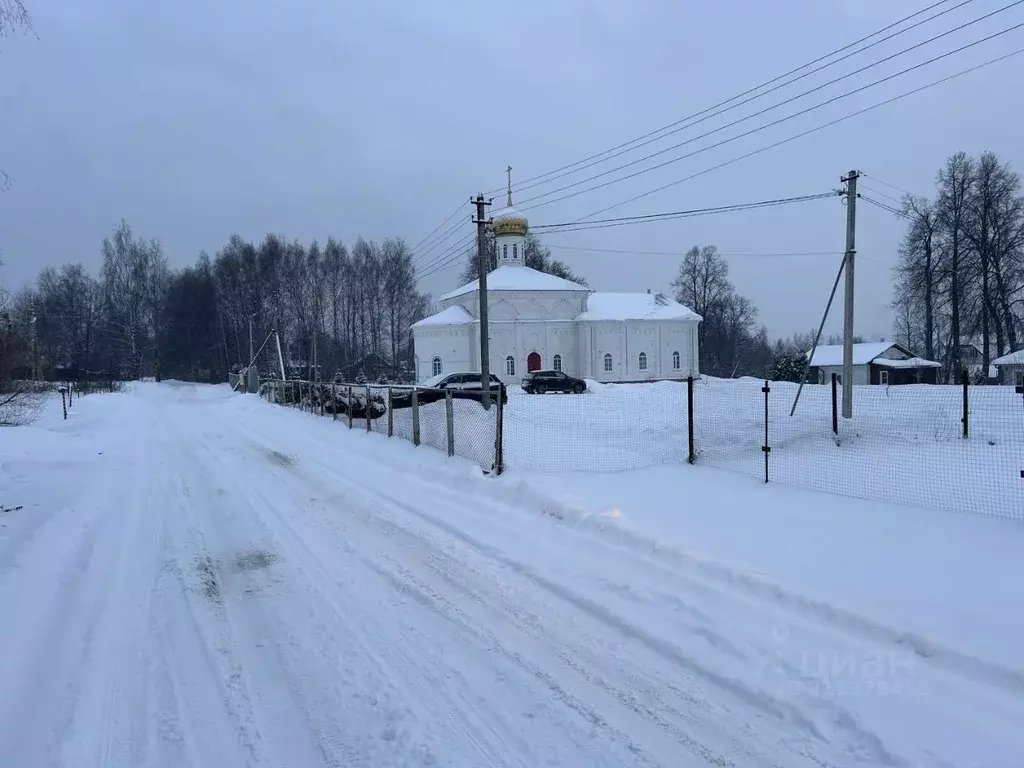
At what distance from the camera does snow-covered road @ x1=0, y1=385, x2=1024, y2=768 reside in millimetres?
3516

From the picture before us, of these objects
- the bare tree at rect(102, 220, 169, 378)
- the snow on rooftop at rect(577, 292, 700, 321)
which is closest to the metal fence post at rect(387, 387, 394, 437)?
the snow on rooftop at rect(577, 292, 700, 321)

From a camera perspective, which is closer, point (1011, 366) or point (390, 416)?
point (390, 416)

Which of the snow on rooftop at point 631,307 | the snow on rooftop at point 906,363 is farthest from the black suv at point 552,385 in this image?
the snow on rooftop at point 906,363

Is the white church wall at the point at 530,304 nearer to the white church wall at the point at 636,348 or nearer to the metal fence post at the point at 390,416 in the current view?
the white church wall at the point at 636,348

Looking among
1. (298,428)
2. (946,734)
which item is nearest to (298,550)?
(946,734)

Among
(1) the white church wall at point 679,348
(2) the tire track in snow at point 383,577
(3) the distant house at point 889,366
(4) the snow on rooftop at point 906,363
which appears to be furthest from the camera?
(1) the white church wall at point 679,348

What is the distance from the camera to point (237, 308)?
209ft

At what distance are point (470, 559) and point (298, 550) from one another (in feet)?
6.19

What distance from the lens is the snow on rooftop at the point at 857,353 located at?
159ft

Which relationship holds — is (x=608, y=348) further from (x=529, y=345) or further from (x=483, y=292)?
(x=483, y=292)

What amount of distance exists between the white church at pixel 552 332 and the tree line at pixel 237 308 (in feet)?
50.2

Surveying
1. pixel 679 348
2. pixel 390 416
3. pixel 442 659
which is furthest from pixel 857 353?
pixel 442 659

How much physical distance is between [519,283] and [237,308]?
103 feet

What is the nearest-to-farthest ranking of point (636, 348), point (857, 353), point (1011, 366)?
1. point (1011, 366)
2. point (636, 348)
3. point (857, 353)
